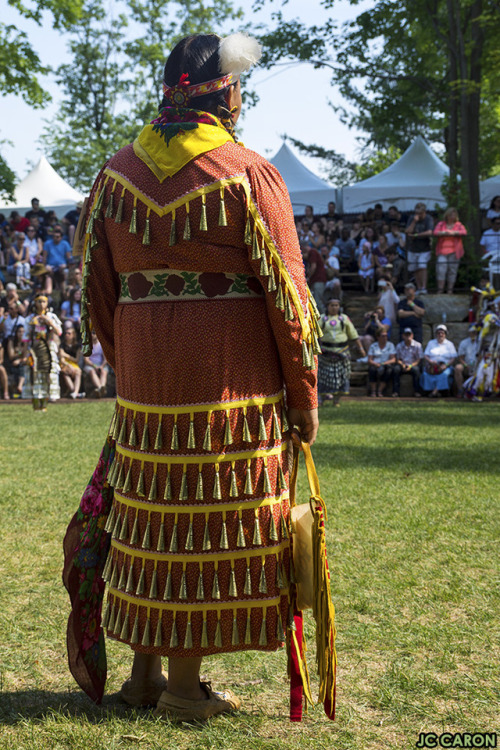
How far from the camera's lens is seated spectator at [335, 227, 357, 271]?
65.8 feet

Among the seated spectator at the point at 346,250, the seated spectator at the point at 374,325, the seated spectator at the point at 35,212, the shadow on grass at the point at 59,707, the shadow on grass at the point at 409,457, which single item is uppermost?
the seated spectator at the point at 35,212

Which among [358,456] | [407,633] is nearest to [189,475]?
[407,633]

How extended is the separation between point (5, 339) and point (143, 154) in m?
16.0

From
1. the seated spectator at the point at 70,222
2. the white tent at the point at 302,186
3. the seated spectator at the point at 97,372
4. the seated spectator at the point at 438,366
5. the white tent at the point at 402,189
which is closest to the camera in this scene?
the seated spectator at the point at 438,366

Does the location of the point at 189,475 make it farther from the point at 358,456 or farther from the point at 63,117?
the point at 63,117

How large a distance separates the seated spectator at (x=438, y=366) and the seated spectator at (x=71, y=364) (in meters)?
6.76

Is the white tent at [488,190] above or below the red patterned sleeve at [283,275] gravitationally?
above

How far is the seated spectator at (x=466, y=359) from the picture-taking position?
54.2 ft

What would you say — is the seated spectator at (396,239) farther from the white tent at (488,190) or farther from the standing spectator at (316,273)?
the white tent at (488,190)

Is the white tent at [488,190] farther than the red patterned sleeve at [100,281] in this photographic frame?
Yes

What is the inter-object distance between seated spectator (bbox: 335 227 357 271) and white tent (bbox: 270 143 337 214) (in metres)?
2.23

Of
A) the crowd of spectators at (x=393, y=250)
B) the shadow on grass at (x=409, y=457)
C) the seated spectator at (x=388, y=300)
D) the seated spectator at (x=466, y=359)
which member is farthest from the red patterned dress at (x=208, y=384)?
the seated spectator at (x=388, y=300)

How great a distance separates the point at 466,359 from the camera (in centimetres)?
1677

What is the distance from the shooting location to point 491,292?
15.3 m
